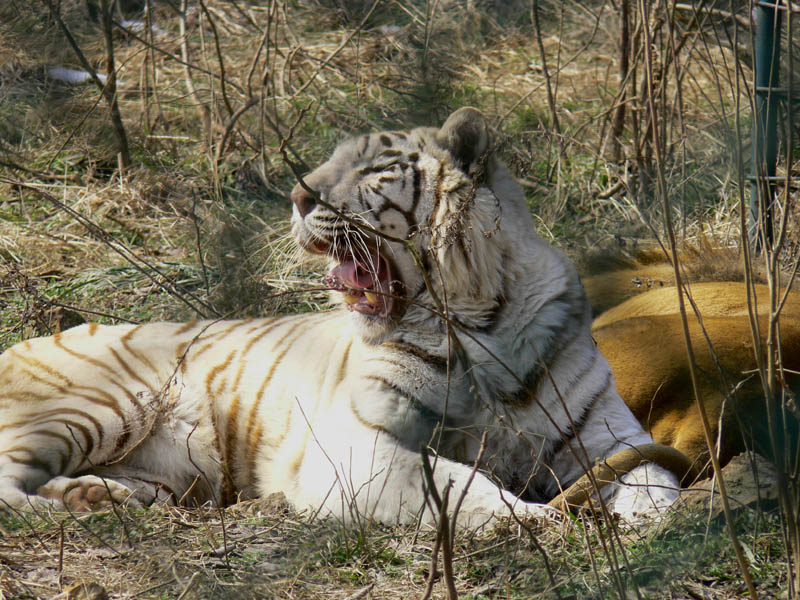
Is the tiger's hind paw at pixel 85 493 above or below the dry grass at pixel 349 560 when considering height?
below

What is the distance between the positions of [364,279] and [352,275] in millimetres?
47

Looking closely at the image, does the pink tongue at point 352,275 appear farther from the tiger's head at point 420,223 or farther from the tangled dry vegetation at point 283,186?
the tangled dry vegetation at point 283,186

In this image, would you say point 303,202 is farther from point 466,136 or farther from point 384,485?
point 384,485

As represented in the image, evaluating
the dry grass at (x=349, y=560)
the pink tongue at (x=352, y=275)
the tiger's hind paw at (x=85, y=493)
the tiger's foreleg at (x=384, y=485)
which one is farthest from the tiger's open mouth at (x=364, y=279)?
the tiger's hind paw at (x=85, y=493)

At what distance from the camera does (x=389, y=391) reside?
261 centimetres

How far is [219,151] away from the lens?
507cm

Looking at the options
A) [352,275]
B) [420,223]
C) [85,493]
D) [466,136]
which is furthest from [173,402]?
[466,136]

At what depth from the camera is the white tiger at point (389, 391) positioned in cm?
254

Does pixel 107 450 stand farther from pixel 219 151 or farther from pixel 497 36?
pixel 497 36

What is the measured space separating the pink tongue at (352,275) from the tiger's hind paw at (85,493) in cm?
91

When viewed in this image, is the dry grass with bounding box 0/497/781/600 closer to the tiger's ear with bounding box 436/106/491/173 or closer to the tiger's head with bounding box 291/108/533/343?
the tiger's head with bounding box 291/108/533/343

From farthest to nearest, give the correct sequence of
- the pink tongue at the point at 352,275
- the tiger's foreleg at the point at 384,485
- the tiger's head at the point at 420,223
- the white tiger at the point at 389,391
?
the pink tongue at the point at 352,275 < the tiger's head at the point at 420,223 < the white tiger at the point at 389,391 < the tiger's foreleg at the point at 384,485

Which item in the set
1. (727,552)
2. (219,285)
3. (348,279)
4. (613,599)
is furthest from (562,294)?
(219,285)

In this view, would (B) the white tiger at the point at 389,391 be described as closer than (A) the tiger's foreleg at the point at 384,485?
No
